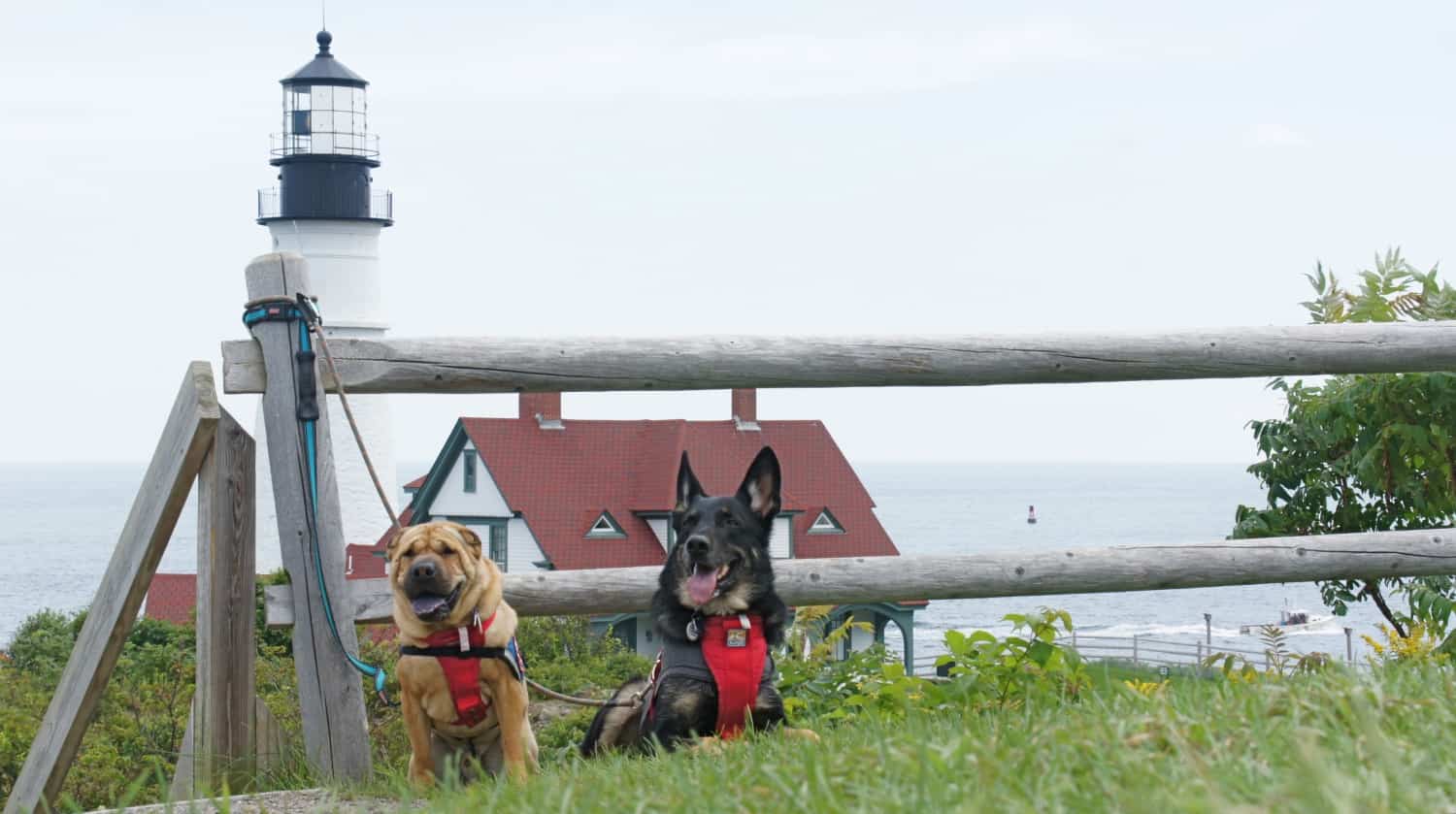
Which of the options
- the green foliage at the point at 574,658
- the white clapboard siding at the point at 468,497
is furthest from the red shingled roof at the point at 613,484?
the green foliage at the point at 574,658

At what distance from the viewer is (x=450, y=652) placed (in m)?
4.50

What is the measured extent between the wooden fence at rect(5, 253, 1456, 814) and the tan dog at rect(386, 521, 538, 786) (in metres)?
0.63

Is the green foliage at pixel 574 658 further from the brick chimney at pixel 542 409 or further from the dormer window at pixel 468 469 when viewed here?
Result: the dormer window at pixel 468 469

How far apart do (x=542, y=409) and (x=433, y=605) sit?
88.8 feet

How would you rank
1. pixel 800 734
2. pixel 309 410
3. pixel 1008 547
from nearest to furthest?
pixel 800 734
pixel 309 410
pixel 1008 547

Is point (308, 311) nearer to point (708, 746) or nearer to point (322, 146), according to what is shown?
point (708, 746)

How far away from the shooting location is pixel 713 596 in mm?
4707

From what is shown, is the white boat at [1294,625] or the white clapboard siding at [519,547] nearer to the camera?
the white boat at [1294,625]

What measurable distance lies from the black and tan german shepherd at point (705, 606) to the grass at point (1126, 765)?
1247 mm

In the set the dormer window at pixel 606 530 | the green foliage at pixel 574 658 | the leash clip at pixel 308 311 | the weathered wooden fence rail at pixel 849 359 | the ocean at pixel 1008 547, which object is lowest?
the ocean at pixel 1008 547

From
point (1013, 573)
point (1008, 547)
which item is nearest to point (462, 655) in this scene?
point (1013, 573)

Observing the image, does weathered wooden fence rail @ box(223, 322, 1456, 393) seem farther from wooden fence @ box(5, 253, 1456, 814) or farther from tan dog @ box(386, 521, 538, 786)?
tan dog @ box(386, 521, 538, 786)

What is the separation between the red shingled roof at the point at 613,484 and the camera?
1210 inches

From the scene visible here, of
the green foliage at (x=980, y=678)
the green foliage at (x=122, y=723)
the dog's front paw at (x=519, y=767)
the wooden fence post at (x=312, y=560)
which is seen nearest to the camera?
the dog's front paw at (x=519, y=767)
